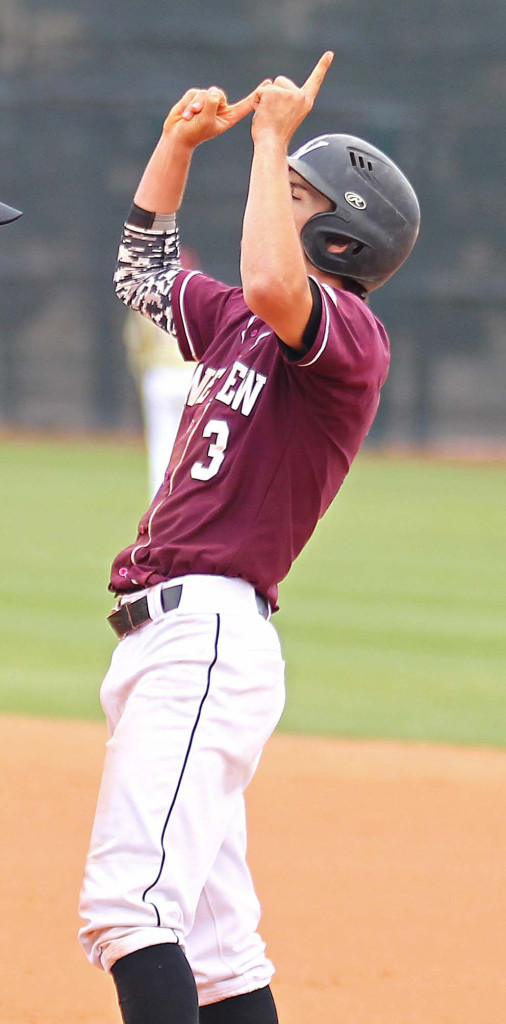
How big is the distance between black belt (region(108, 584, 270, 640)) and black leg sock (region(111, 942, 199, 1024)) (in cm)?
54

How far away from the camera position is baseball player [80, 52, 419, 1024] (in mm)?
2201

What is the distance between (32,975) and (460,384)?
13.2 m

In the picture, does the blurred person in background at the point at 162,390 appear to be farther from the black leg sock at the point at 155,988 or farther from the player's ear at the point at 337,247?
the black leg sock at the point at 155,988

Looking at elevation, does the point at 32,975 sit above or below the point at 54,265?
below

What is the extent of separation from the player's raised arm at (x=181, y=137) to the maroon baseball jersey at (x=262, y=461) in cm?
50

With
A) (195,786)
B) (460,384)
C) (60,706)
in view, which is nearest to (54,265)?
(460,384)

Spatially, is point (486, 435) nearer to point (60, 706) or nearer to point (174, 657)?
point (60, 706)

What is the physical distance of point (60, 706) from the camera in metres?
5.96

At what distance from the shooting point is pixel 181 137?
2695mm

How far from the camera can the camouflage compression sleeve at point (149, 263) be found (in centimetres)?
278

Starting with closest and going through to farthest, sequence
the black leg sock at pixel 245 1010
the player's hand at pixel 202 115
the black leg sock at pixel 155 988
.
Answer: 1. the black leg sock at pixel 155 988
2. the black leg sock at pixel 245 1010
3. the player's hand at pixel 202 115

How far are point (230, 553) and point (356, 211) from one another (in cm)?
69

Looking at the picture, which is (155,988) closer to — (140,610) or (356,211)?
(140,610)

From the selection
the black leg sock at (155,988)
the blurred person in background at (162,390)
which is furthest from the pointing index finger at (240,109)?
the blurred person in background at (162,390)
